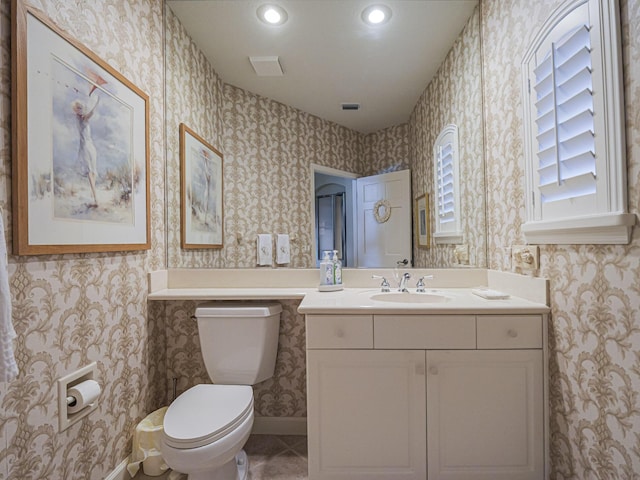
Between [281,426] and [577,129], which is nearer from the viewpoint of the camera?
[577,129]

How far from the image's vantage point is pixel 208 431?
111cm

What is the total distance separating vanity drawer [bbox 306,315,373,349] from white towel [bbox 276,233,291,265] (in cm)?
59

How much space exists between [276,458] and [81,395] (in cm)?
99

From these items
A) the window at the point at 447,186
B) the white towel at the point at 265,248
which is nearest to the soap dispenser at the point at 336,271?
the white towel at the point at 265,248

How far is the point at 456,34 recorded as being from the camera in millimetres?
1721

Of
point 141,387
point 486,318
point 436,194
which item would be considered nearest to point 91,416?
point 141,387

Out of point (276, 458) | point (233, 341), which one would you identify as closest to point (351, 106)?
point (233, 341)

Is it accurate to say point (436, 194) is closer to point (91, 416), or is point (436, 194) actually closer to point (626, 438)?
point (626, 438)

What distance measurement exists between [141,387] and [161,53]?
179cm

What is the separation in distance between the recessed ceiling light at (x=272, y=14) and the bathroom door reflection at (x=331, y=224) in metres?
0.97

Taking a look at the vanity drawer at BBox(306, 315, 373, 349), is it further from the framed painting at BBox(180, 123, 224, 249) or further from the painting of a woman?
the painting of a woman

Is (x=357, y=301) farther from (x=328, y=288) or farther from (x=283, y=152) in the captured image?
(x=283, y=152)

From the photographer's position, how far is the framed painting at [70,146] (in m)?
0.91

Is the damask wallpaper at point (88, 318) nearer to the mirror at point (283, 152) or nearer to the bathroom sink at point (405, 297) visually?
the mirror at point (283, 152)
